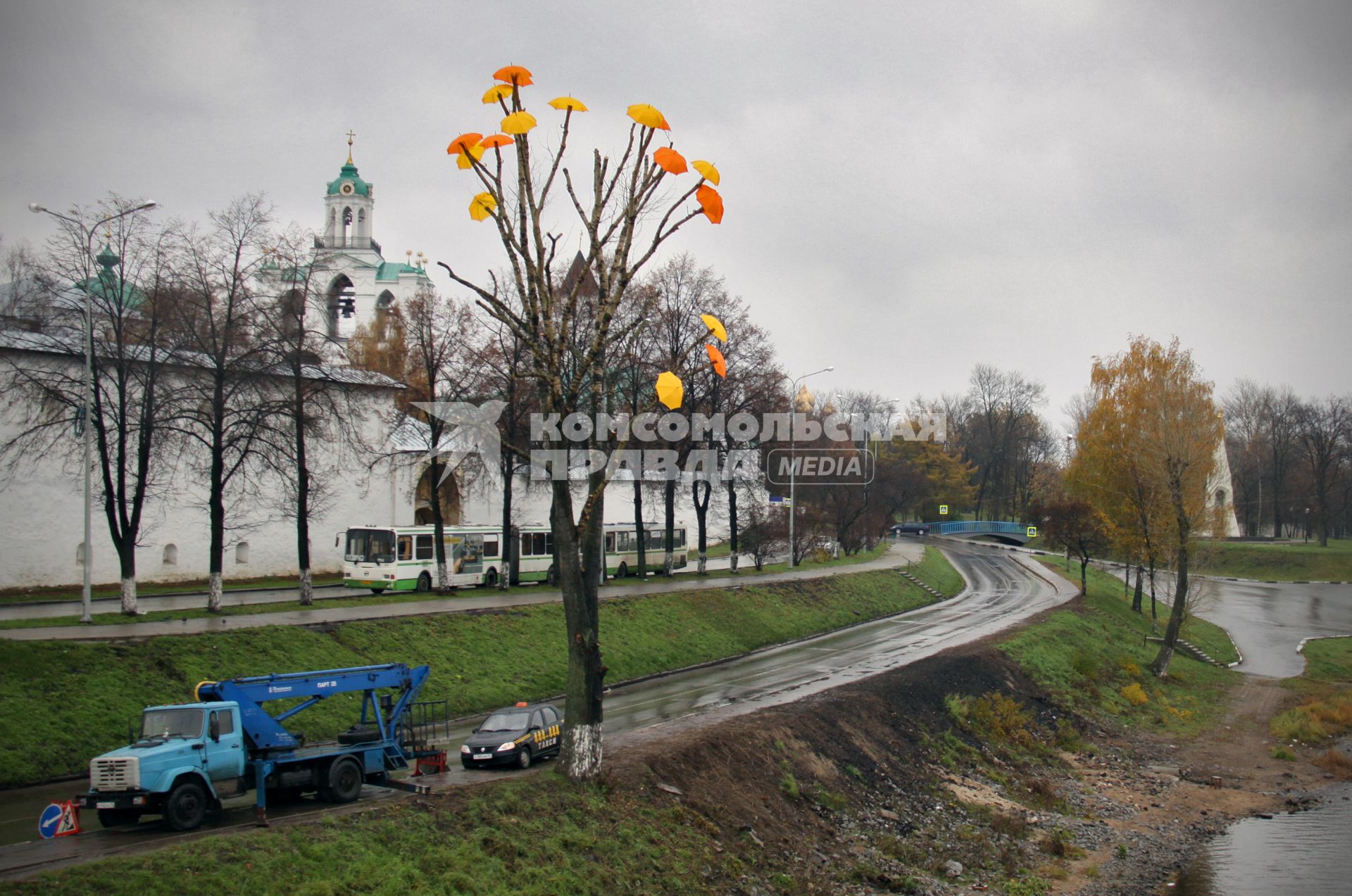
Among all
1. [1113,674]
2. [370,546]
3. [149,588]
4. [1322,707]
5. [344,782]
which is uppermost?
[370,546]

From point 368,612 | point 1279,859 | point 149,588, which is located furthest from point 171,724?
point 149,588

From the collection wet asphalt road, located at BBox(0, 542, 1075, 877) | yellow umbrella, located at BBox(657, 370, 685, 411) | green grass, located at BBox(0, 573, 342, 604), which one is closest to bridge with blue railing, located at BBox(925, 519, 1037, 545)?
wet asphalt road, located at BBox(0, 542, 1075, 877)

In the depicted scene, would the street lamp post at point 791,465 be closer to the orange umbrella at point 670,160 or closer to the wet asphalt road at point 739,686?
the wet asphalt road at point 739,686

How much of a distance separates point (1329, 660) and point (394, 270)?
82.5m

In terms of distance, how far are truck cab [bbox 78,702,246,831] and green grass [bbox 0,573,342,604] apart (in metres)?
21.0

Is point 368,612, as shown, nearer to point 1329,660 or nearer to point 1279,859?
point 1279,859

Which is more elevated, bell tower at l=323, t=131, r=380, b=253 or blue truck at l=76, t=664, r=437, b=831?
bell tower at l=323, t=131, r=380, b=253

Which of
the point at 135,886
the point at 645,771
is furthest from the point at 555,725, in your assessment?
the point at 135,886

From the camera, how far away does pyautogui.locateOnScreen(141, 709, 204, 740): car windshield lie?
43.6 feet

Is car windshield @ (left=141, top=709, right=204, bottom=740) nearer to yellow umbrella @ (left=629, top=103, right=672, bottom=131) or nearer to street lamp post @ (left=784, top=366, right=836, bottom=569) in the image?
yellow umbrella @ (left=629, top=103, right=672, bottom=131)

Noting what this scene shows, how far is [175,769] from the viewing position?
501 inches

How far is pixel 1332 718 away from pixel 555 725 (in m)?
26.1

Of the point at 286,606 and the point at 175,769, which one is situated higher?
the point at 286,606

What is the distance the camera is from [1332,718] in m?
30.1
